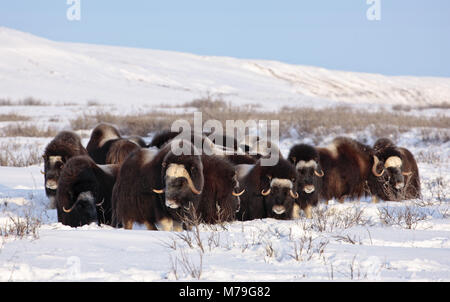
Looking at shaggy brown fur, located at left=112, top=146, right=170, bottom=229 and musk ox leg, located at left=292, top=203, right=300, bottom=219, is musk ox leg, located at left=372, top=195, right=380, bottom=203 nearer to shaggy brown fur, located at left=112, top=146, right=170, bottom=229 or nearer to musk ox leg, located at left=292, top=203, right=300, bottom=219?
musk ox leg, located at left=292, top=203, right=300, bottom=219

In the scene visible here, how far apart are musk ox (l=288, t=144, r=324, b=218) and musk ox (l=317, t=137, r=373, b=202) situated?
0.85 m

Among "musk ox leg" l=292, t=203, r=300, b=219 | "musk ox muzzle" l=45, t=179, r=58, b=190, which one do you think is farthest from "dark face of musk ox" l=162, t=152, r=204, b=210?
"musk ox muzzle" l=45, t=179, r=58, b=190

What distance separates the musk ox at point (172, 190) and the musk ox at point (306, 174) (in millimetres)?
1274

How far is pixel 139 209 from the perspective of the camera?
18.8 ft

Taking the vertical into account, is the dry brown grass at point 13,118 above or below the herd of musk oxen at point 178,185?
above

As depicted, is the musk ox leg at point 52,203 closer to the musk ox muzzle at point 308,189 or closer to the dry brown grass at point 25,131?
the musk ox muzzle at point 308,189

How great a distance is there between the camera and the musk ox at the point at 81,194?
6.04 meters

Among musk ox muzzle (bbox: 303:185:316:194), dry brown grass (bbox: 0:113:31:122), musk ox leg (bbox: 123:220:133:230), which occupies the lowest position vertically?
musk ox leg (bbox: 123:220:133:230)

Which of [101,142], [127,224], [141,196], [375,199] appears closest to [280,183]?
[141,196]

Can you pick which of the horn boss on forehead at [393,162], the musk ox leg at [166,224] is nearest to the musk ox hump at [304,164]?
the horn boss on forehead at [393,162]

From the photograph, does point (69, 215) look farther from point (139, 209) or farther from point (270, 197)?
point (270, 197)

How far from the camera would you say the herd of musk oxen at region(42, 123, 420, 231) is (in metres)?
5.52

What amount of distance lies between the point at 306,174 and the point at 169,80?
130 ft
